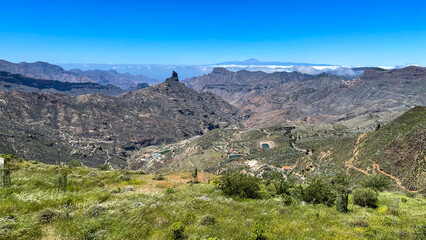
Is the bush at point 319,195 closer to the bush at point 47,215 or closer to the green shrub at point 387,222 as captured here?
the green shrub at point 387,222

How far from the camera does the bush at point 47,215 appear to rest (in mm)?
9562

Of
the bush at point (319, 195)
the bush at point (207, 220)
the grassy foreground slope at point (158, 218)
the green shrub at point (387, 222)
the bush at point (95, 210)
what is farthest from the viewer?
the bush at point (319, 195)

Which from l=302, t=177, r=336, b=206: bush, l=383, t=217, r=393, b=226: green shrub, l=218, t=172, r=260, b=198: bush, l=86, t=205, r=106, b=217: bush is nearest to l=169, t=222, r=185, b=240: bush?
l=86, t=205, r=106, b=217: bush

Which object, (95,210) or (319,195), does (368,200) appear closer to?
(319,195)

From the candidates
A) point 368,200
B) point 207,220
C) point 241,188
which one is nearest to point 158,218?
point 207,220

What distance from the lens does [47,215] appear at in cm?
991

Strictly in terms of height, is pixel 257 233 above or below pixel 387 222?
above

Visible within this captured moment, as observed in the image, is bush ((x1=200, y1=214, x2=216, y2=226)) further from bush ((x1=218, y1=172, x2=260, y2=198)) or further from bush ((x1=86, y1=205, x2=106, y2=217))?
bush ((x1=218, y1=172, x2=260, y2=198))

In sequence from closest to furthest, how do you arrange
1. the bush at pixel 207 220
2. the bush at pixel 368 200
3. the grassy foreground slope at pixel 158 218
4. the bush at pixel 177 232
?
the grassy foreground slope at pixel 158 218, the bush at pixel 177 232, the bush at pixel 207 220, the bush at pixel 368 200

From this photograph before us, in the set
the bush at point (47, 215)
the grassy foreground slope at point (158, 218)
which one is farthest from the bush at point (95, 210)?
the bush at point (47, 215)

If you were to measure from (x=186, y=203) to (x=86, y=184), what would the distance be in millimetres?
10336

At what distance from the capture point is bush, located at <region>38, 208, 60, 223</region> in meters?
9.56

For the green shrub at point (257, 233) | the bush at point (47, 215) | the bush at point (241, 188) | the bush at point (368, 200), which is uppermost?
the bush at point (47, 215)

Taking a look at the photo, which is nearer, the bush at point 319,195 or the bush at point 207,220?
the bush at point 207,220
